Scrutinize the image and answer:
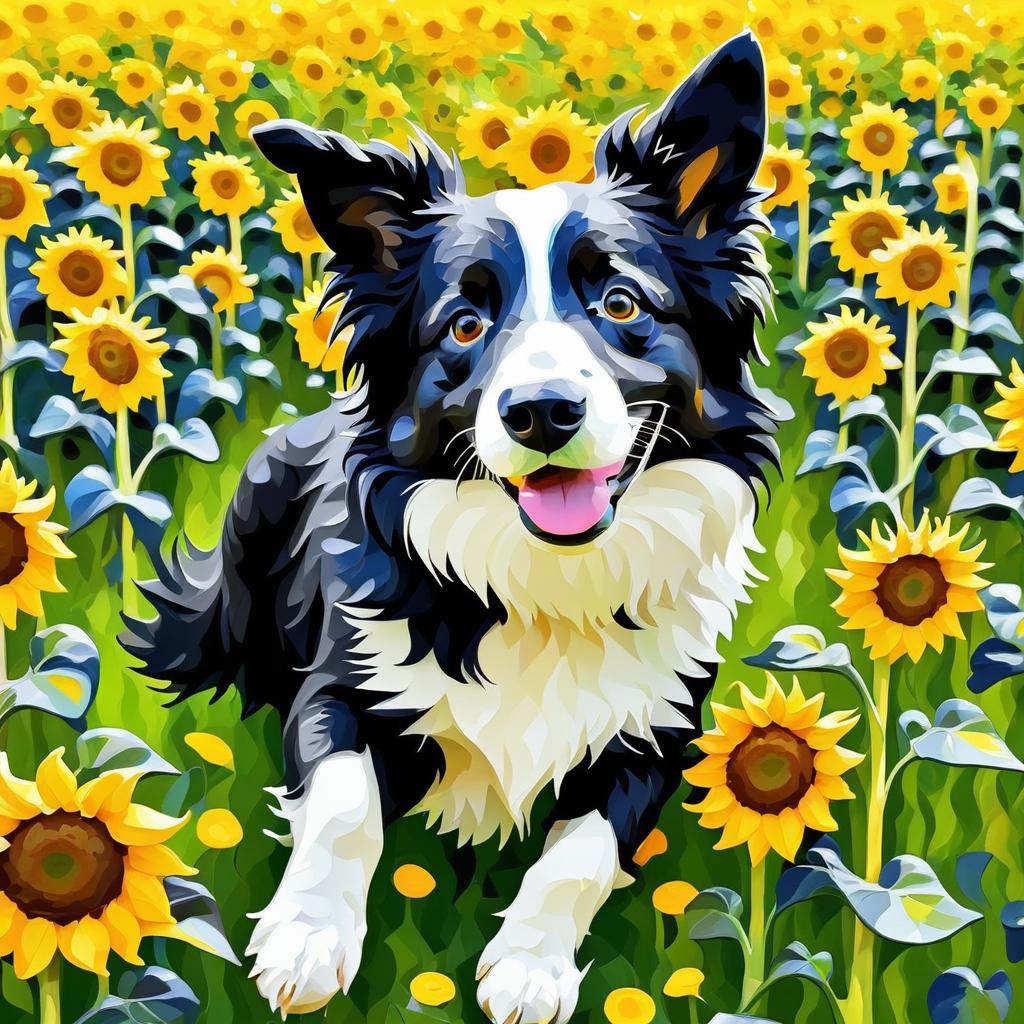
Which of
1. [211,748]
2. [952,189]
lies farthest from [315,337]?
[952,189]

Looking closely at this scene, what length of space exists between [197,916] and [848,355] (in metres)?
1.88

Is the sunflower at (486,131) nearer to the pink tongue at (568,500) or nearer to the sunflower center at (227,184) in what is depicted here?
the sunflower center at (227,184)

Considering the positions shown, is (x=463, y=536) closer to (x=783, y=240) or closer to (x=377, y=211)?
(x=377, y=211)

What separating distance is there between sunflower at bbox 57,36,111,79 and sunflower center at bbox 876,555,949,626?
3.05 m

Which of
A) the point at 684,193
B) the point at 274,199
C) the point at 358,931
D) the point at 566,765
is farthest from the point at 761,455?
the point at 274,199

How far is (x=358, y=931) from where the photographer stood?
2.00 m

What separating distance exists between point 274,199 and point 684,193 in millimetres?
2035

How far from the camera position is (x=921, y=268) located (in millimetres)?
2785

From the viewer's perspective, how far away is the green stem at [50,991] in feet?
5.66

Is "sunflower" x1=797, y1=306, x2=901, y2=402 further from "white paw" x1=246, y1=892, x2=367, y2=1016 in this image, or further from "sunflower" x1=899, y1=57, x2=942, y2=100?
"white paw" x1=246, y1=892, x2=367, y2=1016

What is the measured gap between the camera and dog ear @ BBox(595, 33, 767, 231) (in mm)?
1868

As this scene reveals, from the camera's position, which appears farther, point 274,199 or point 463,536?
point 274,199

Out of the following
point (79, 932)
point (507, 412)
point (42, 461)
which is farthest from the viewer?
point (42, 461)

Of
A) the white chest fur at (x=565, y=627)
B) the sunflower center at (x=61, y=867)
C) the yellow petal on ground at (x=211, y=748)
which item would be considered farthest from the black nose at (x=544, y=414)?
the yellow petal on ground at (x=211, y=748)
